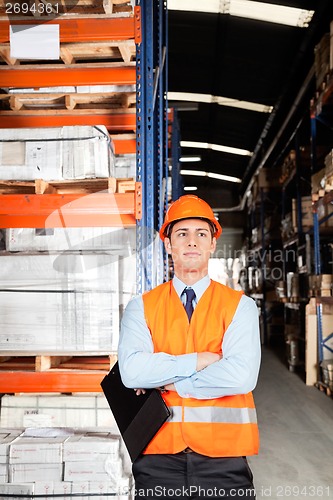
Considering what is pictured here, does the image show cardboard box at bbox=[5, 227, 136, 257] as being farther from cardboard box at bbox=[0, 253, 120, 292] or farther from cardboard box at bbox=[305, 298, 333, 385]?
cardboard box at bbox=[305, 298, 333, 385]

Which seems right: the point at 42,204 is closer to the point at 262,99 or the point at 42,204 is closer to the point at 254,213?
the point at 262,99

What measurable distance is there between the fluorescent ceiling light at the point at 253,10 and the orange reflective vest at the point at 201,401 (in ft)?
25.7

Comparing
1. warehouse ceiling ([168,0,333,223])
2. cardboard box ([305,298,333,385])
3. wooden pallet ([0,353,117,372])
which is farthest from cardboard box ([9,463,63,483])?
warehouse ceiling ([168,0,333,223])

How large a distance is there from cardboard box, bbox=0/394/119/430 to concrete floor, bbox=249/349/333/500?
167cm

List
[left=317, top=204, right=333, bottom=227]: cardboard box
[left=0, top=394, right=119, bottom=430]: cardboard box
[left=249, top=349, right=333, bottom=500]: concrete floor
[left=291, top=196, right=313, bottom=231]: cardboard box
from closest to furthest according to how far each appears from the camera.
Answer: [left=0, top=394, right=119, bottom=430]: cardboard box < [left=249, top=349, right=333, bottom=500]: concrete floor < [left=317, top=204, right=333, bottom=227]: cardboard box < [left=291, top=196, right=313, bottom=231]: cardboard box

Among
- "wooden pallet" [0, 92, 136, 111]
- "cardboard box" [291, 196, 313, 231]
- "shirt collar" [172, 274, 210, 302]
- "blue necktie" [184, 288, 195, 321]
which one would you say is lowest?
"blue necktie" [184, 288, 195, 321]

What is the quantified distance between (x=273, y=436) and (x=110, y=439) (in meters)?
3.31

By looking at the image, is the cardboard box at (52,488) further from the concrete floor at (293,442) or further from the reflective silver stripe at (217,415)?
the concrete floor at (293,442)

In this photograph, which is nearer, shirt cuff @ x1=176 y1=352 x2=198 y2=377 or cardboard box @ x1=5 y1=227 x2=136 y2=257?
shirt cuff @ x1=176 y1=352 x2=198 y2=377

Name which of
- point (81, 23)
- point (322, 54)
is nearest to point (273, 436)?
point (81, 23)

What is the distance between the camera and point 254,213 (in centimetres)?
1683

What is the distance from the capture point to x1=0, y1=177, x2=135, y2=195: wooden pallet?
3.47 m

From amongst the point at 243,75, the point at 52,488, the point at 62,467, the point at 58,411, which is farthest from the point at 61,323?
the point at 243,75

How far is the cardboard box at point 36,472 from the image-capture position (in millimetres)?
3215
